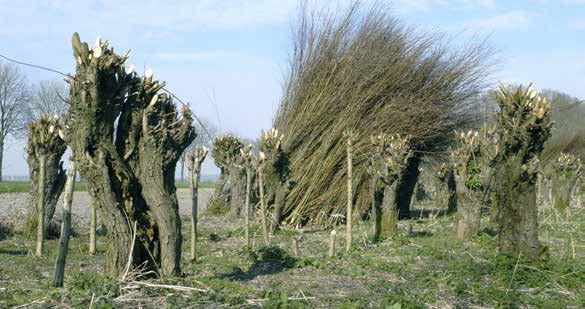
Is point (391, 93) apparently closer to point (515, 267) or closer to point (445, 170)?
point (445, 170)

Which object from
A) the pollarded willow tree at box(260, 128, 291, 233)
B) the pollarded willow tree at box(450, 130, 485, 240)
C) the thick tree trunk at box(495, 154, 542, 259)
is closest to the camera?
the thick tree trunk at box(495, 154, 542, 259)

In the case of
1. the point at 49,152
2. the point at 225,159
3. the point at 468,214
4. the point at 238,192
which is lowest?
the point at 468,214

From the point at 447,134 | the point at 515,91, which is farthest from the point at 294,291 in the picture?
the point at 447,134

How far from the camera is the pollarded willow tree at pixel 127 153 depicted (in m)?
6.49

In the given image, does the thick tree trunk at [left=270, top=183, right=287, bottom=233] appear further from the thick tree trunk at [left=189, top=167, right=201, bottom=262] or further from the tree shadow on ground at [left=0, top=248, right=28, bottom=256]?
the tree shadow on ground at [left=0, top=248, right=28, bottom=256]

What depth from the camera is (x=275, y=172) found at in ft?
47.6

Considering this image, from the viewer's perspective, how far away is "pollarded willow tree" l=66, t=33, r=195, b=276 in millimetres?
6488

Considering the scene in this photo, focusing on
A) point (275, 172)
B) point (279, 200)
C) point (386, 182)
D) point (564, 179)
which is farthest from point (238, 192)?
point (564, 179)

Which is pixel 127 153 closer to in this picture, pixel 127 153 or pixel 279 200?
pixel 127 153

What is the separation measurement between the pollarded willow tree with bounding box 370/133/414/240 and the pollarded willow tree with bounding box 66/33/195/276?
20.6 ft

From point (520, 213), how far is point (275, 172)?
668 centimetres

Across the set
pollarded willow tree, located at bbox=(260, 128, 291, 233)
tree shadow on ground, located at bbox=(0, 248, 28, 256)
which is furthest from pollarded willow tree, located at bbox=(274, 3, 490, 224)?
tree shadow on ground, located at bbox=(0, 248, 28, 256)

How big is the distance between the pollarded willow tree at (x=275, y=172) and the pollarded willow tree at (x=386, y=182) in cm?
196

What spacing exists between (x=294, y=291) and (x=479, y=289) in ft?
6.41
